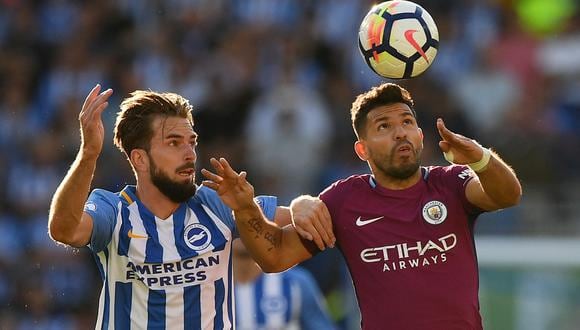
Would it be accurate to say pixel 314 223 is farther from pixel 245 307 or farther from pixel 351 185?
pixel 245 307

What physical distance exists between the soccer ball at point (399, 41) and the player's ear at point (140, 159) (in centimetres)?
142

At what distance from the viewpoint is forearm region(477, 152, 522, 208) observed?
21.6 ft

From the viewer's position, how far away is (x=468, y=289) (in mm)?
6770

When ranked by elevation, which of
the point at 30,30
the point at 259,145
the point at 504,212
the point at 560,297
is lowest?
the point at 560,297

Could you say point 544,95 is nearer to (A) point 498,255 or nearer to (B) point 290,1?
(A) point 498,255

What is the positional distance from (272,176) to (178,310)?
21.3 ft

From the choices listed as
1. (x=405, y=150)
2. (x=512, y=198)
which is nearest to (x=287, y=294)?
(x=405, y=150)

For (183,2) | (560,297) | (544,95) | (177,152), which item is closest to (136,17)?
(183,2)

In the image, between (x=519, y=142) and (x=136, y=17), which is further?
(x=136, y=17)

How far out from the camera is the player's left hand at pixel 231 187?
21.9 ft

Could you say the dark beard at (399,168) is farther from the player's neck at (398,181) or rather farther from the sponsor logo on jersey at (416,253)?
the sponsor logo on jersey at (416,253)

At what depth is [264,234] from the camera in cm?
691

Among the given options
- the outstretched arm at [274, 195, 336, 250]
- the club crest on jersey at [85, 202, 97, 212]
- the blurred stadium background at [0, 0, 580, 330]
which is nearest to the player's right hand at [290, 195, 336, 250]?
the outstretched arm at [274, 195, 336, 250]

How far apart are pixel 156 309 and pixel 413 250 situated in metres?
1.41
